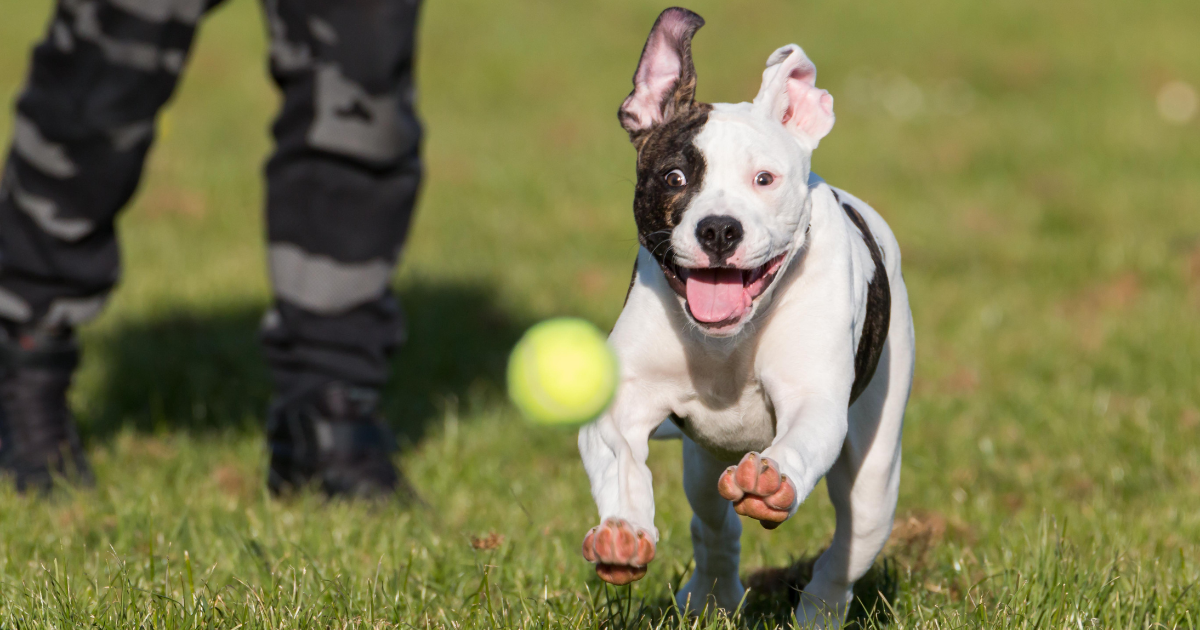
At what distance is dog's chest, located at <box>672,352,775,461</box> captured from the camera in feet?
9.09

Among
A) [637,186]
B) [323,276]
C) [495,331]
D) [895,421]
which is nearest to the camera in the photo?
[637,186]

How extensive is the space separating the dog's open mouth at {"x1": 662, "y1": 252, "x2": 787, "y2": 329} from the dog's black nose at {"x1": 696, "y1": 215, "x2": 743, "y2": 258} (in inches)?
1.9

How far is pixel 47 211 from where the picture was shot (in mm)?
4562

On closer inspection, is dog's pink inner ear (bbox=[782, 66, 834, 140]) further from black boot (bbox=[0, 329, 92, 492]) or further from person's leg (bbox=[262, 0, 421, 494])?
black boot (bbox=[0, 329, 92, 492])

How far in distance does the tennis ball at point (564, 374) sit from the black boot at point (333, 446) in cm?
114

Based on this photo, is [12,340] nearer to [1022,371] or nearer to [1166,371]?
[1022,371]

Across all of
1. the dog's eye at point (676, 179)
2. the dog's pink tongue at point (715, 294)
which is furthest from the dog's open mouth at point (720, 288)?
the dog's eye at point (676, 179)

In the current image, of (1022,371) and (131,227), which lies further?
(131,227)

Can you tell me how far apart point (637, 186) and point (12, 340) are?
3169 mm

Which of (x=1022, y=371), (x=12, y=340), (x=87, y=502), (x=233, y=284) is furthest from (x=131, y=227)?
(x=1022, y=371)

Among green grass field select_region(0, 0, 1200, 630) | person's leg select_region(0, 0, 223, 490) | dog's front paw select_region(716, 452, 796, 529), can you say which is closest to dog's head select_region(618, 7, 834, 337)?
dog's front paw select_region(716, 452, 796, 529)

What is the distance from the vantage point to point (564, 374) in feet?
10.2

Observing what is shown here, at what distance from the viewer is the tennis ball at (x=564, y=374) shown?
9.34 feet

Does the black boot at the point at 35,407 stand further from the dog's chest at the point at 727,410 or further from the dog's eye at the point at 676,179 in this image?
the dog's eye at the point at 676,179
